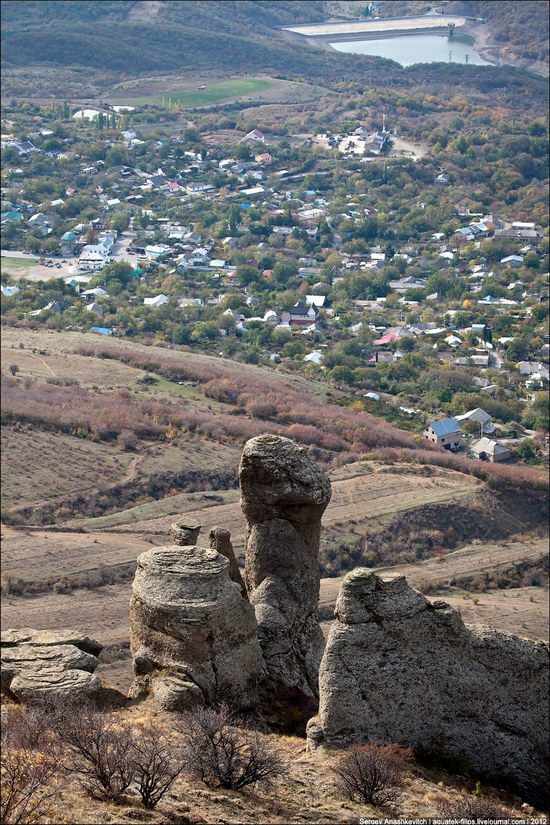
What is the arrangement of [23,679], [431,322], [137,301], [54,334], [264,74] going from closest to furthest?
1. [23,679]
2. [54,334]
3. [431,322]
4. [137,301]
5. [264,74]

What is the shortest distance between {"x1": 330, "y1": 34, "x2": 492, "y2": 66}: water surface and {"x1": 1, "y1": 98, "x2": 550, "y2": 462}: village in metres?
19.6

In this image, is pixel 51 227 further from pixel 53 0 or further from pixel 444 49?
pixel 53 0

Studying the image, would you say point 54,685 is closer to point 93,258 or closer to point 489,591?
point 489,591

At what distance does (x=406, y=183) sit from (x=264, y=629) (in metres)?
98.8

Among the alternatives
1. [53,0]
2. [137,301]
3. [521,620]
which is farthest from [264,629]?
[53,0]

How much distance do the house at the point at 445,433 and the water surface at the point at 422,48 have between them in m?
97.5

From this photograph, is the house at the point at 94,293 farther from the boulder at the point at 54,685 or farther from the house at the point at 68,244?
the boulder at the point at 54,685

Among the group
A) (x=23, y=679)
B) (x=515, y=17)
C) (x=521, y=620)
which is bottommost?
(x=521, y=620)

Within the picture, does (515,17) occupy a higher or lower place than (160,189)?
higher

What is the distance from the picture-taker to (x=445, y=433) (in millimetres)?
57812

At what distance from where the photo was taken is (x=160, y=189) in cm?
11862

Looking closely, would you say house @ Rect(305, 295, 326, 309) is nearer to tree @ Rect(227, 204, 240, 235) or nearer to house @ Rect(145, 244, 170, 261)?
house @ Rect(145, 244, 170, 261)

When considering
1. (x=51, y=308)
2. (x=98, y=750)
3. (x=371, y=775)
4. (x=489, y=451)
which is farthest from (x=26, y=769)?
(x=51, y=308)

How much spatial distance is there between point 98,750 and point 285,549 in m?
5.16
